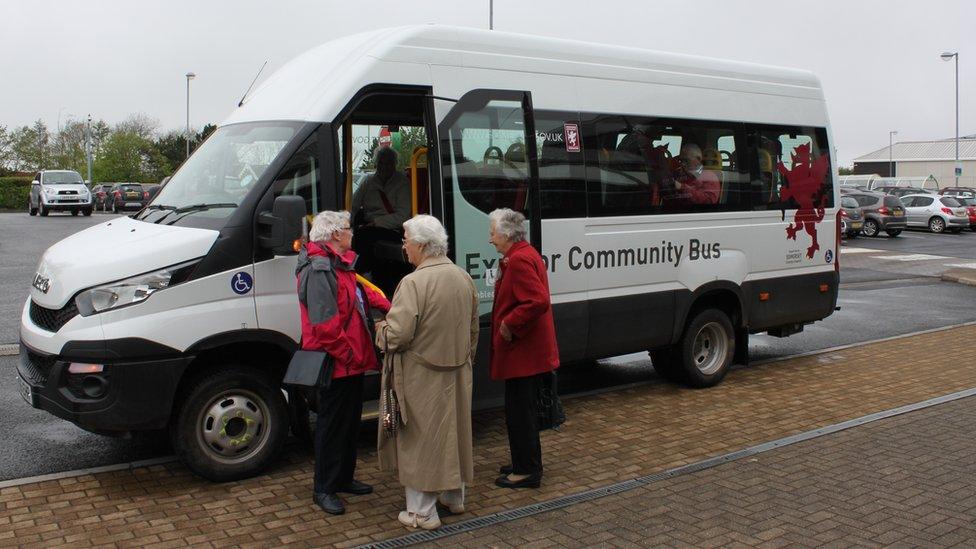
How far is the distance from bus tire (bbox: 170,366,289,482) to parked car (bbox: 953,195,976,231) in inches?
1513

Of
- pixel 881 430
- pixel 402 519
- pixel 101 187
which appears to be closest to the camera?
pixel 402 519

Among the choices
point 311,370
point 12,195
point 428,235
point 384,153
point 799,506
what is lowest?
point 799,506

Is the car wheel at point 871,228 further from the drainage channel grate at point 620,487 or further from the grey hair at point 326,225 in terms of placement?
the grey hair at point 326,225

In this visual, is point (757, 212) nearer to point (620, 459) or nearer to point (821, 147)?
point (821, 147)

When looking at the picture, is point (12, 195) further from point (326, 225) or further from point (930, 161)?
point (930, 161)

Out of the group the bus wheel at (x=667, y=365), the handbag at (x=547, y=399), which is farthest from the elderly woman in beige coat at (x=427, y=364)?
the bus wheel at (x=667, y=365)

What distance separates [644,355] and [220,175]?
600cm

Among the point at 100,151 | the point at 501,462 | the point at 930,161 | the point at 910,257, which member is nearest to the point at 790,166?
the point at 501,462

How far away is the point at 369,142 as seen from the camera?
7.72 m

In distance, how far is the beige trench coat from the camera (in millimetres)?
5105

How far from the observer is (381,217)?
7.46 m

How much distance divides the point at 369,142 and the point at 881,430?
4.72m

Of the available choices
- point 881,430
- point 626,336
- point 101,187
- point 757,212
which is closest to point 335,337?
point 626,336

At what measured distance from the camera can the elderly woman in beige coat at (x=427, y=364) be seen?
5113 millimetres
